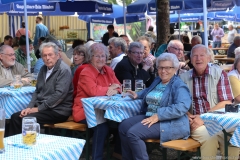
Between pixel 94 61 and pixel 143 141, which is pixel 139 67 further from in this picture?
pixel 143 141

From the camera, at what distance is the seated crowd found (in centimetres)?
457

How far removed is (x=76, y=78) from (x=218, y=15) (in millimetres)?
15389

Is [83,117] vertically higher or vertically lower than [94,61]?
lower

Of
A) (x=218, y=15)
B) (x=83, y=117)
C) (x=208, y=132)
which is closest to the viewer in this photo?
(x=208, y=132)

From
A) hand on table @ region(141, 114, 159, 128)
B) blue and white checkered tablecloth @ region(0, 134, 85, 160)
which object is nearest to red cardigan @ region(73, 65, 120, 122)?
hand on table @ region(141, 114, 159, 128)

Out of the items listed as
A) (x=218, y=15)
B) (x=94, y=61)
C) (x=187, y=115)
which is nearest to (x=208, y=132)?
(x=187, y=115)

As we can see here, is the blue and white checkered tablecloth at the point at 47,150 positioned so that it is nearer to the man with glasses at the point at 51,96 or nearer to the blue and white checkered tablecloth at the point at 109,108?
the blue and white checkered tablecloth at the point at 109,108

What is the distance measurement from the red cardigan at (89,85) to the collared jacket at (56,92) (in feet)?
0.49

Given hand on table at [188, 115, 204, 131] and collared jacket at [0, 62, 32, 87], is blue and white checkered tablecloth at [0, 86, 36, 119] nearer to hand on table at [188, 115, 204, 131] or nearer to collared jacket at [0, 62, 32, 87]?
collared jacket at [0, 62, 32, 87]

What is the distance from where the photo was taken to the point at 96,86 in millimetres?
5312

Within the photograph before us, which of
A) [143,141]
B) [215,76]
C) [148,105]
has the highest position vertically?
[215,76]

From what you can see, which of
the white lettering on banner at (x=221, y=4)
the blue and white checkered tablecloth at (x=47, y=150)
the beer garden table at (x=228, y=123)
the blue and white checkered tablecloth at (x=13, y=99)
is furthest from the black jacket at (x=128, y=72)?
the white lettering on banner at (x=221, y=4)

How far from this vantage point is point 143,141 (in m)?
4.61

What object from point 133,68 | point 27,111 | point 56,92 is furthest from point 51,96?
point 133,68
